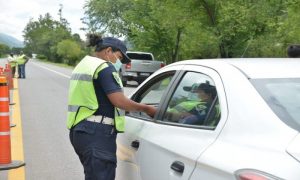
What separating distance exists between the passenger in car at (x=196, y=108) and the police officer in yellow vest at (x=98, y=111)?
29cm

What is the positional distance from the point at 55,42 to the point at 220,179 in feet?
407

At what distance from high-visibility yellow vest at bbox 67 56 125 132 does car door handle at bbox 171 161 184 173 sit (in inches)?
36.2

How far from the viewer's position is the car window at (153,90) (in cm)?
393

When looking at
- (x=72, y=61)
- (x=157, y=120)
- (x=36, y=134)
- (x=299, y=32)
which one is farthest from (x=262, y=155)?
(x=72, y=61)

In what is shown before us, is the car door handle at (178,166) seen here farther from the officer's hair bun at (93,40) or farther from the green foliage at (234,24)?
the green foliage at (234,24)

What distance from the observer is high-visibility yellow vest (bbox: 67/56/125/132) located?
12.4ft

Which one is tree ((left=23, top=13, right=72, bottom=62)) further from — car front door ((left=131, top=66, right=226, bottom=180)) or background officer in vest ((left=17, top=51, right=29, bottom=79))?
car front door ((left=131, top=66, right=226, bottom=180))

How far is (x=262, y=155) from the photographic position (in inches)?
94.6

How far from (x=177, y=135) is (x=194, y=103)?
31 cm

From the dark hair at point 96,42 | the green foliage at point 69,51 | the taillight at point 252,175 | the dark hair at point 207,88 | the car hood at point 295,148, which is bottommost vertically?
the green foliage at point 69,51

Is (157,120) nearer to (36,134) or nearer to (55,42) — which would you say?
(36,134)

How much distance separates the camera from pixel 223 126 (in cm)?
276

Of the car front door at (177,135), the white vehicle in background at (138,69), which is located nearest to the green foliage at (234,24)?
the white vehicle in background at (138,69)

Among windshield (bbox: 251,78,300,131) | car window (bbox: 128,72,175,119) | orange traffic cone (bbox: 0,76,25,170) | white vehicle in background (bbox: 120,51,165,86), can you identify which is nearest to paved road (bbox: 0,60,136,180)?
orange traffic cone (bbox: 0,76,25,170)
